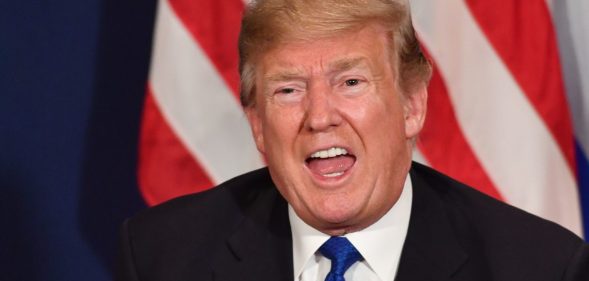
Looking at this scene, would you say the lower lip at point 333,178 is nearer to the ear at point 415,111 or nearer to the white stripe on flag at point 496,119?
the ear at point 415,111

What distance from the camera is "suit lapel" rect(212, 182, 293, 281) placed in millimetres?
1937

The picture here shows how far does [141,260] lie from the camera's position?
2014mm

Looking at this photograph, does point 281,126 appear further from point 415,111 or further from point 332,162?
point 415,111

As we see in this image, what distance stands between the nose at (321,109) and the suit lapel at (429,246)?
275mm

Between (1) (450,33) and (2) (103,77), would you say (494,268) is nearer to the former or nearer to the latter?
(1) (450,33)

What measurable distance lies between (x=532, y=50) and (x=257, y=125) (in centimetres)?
69

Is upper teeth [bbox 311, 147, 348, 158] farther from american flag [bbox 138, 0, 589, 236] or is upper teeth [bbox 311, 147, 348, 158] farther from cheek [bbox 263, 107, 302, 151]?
american flag [bbox 138, 0, 589, 236]

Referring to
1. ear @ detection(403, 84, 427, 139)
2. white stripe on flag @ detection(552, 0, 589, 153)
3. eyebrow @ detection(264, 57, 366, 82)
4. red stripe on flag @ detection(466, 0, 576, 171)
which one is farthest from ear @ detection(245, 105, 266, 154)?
white stripe on flag @ detection(552, 0, 589, 153)

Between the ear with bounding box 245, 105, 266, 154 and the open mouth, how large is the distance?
128mm

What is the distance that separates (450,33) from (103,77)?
84 cm

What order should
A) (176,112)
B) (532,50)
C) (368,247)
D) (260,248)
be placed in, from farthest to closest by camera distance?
(176,112)
(532,50)
(260,248)
(368,247)

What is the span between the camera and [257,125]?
6.31ft

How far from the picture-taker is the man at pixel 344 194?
1779mm

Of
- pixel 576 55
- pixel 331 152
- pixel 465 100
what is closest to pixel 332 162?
pixel 331 152
